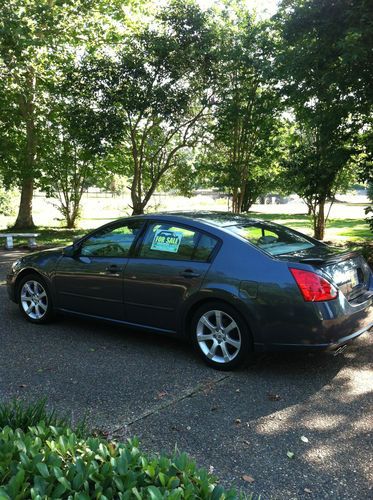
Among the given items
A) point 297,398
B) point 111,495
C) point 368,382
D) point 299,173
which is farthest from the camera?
point 299,173

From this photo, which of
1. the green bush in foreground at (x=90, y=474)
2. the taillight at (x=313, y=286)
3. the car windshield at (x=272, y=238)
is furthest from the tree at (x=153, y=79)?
the green bush in foreground at (x=90, y=474)

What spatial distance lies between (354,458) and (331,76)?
7137 millimetres

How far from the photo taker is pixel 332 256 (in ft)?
15.8

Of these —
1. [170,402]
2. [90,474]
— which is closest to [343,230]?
[170,402]

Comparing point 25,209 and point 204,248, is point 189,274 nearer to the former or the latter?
point 204,248

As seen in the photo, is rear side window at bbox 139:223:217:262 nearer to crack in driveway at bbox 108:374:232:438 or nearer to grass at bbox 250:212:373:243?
crack in driveway at bbox 108:374:232:438

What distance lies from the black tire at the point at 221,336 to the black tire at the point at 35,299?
2.21 metres

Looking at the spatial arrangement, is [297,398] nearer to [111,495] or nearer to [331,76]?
[111,495]

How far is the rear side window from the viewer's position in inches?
193

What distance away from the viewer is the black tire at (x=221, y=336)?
453cm

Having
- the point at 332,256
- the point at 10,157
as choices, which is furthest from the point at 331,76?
the point at 10,157

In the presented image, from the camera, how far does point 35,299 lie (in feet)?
20.4

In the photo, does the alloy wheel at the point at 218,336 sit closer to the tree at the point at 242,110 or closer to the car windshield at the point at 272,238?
the car windshield at the point at 272,238

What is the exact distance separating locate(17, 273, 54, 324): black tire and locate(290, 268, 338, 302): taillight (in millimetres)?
3250
